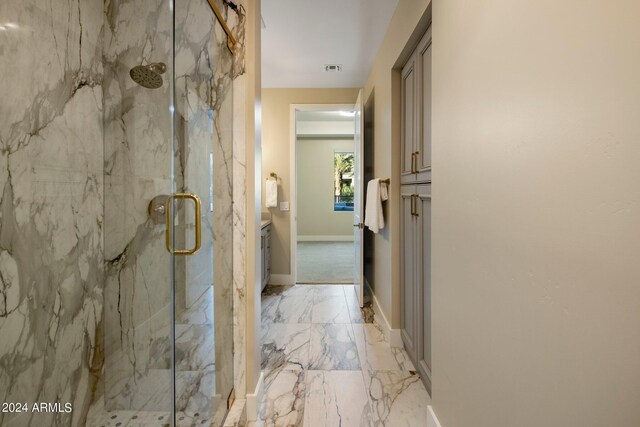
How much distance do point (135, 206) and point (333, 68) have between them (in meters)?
2.71

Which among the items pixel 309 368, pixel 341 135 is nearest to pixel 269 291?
pixel 309 368

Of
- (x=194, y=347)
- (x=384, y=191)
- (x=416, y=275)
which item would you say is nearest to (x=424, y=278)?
(x=416, y=275)

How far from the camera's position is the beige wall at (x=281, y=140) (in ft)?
13.5

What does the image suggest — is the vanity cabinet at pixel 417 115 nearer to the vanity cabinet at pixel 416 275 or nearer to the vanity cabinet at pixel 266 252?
the vanity cabinet at pixel 416 275

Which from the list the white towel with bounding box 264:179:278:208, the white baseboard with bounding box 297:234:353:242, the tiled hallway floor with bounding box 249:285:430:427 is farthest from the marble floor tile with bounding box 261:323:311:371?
the white baseboard with bounding box 297:234:353:242

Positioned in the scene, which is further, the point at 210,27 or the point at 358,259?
the point at 358,259

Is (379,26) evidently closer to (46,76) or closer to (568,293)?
(46,76)

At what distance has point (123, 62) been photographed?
1592 millimetres

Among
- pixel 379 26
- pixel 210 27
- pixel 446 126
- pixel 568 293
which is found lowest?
pixel 568 293

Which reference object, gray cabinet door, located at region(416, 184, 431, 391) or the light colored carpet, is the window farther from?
gray cabinet door, located at region(416, 184, 431, 391)

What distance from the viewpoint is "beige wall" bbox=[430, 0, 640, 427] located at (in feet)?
1.86

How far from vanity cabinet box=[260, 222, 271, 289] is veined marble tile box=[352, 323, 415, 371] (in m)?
1.38

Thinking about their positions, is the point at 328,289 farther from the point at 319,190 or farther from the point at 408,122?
the point at 319,190

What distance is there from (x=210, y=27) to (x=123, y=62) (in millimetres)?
488
